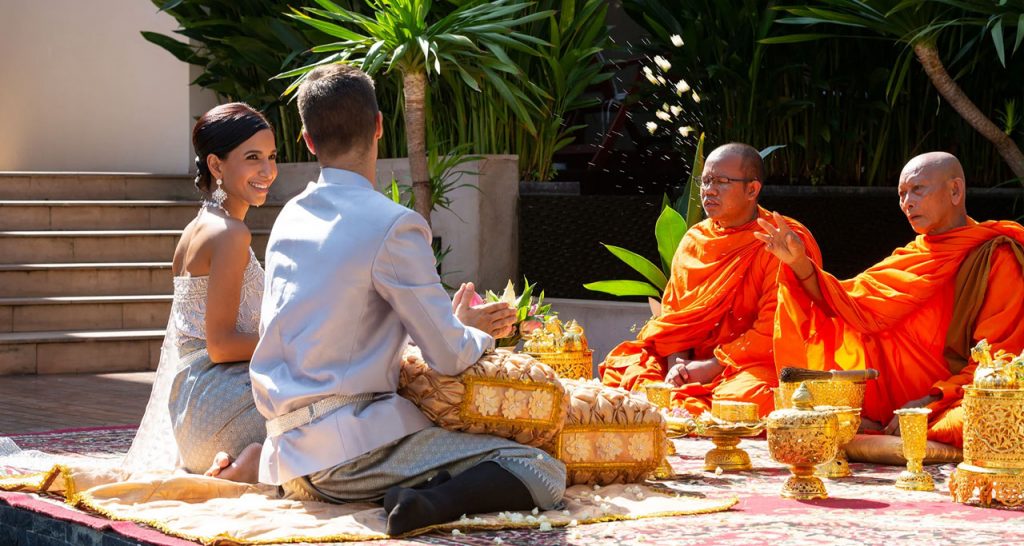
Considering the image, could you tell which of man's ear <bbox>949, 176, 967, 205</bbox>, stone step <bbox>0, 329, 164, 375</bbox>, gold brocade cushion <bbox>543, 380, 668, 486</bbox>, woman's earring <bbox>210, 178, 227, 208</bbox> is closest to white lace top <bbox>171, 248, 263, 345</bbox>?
woman's earring <bbox>210, 178, 227, 208</bbox>

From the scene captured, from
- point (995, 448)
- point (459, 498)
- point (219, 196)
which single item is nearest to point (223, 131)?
point (219, 196)

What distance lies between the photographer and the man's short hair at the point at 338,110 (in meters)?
3.99

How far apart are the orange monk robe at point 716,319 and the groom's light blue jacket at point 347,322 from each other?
2647 millimetres

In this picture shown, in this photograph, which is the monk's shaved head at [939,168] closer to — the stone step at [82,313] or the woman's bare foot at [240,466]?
Answer: the woman's bare foot at [240,466]

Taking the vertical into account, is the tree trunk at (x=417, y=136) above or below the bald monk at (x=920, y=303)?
above

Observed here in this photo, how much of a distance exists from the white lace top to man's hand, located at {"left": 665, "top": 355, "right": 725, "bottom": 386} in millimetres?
2492

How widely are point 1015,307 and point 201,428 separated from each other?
3.13 meters

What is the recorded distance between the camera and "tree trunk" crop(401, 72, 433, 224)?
884 centimetres

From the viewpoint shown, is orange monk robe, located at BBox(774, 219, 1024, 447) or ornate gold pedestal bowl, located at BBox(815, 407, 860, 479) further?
orange monk robe, located at BBox(774, 219, 1024, 447)

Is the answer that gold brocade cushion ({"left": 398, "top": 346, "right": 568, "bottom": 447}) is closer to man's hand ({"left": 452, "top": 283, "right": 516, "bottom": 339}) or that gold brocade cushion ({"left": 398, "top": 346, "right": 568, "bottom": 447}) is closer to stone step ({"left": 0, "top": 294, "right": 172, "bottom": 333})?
man's hand ({"left": 452, "top": 283, "right": 516, "bottom": 339})

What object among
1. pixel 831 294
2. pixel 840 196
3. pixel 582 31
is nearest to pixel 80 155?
pixel 582 31

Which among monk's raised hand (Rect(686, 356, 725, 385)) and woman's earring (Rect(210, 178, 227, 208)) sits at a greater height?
woman's earring (Rect(210, 178, 227, 208))

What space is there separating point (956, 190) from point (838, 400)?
1.22 m

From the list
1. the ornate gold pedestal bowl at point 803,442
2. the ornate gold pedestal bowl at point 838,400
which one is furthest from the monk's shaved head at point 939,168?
the ornate gold pedestal bowl at point 803,442
